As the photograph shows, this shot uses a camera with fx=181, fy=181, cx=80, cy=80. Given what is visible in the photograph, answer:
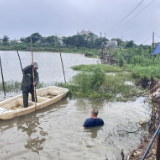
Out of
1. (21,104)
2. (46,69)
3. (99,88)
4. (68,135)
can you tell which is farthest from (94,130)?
(46,69)

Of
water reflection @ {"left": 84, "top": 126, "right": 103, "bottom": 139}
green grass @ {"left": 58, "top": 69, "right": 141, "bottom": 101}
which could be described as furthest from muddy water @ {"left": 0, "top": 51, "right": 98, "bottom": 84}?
water reflection @ {"left": 84, "top": 126, "right": 103, "bottom": 139}

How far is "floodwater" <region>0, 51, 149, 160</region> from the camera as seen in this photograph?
4.06 metres

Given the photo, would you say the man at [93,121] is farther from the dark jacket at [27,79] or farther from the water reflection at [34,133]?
the dark jacket at [27,79]

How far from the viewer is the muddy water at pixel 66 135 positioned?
13.3 ft

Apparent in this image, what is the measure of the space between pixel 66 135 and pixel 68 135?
0.05 metres

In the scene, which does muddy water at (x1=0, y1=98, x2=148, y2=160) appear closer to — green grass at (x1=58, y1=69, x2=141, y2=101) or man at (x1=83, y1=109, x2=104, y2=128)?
man at (x1=83, y1=109, x2=104, y2=128)

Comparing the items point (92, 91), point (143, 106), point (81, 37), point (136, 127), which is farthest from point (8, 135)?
point (81, 37)

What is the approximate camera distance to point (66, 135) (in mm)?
4910

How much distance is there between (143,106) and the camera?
24.6 ft

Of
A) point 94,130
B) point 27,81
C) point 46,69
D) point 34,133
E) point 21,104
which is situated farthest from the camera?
point 46,69

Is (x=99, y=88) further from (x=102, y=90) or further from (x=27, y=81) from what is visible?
(x=27, y=81)

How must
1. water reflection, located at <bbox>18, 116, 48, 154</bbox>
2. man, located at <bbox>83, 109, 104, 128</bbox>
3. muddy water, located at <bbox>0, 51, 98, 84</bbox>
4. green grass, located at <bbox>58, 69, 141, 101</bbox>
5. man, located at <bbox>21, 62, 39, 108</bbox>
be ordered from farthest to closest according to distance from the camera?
muddy water, located at <bbox>0, 51, 98, 84</bbox>
green grass, located at <bbox>58, 69, 141, 101</bbox>
man, located at <bbox>21, 62, 39, 108</bbox>
man, located at <bbox>83, 109, 104, 128</bbox>
water reflection, located at <bbox>18, 116, 48, 154</bbox>

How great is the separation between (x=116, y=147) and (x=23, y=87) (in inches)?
153

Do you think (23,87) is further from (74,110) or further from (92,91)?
(92,91)
